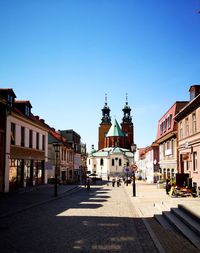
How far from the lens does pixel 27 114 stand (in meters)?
34.8

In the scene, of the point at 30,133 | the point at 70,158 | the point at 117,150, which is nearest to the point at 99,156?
the point at 117,150

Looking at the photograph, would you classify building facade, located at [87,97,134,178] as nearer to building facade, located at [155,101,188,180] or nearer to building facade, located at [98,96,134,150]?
building facade, located at [98,96,134,150]

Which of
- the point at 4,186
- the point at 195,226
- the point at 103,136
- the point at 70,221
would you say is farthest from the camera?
the point at 103,136

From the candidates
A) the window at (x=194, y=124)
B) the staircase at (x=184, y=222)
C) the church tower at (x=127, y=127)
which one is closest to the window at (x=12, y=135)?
the window at (x=194, y=124)

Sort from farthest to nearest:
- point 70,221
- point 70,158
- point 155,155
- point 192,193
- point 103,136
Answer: point 103,136, point 70,158, point 155,155, point 192,193, point 70,221

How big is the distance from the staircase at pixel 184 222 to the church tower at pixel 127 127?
123 meters

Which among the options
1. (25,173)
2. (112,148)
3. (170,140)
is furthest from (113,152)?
(25,173)

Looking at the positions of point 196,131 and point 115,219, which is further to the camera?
point 196,131

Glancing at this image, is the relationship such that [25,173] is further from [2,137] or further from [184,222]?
[184,222]

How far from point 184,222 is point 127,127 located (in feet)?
415

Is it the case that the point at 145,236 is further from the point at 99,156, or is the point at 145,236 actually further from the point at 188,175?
the point at 99,156

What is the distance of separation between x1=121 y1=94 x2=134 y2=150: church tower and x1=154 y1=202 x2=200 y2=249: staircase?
12335 centimetres

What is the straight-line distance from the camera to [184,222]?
474 inches

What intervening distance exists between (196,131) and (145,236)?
54.9ft
